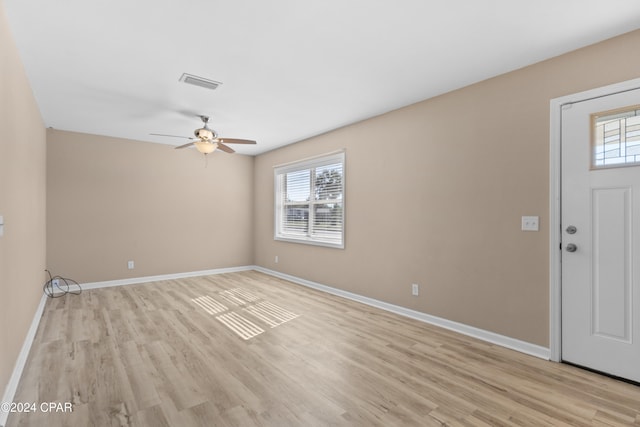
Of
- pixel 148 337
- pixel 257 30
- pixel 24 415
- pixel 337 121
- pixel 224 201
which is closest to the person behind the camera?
pixel 24 415

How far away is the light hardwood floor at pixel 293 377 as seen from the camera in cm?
186

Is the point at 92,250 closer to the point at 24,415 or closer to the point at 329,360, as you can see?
the point at 24,415

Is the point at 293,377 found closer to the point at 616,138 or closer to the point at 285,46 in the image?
the point at 285,46

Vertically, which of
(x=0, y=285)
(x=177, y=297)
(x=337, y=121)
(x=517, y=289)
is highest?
(x=337, y=121)

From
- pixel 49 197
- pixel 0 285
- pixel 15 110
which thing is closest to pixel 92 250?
pixel 49 197

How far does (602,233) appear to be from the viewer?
7.82 feet

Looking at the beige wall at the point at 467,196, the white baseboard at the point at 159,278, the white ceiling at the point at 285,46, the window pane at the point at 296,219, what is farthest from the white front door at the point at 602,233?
the white baseboard at the point at 159,278

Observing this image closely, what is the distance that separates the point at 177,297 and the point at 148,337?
1502 mm

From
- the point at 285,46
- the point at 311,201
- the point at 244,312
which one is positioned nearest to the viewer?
the point at 285,46

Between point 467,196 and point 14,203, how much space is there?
152 inches

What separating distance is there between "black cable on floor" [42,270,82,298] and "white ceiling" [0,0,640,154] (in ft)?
8.31

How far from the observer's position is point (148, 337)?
3043 millimetres

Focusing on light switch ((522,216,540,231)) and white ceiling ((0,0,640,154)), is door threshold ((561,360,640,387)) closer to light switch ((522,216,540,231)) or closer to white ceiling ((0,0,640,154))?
light switch ((522,216,540,231))

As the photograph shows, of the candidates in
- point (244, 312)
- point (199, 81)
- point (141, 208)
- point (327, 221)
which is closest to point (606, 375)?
point (244, 312)
